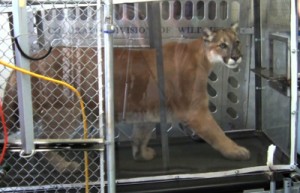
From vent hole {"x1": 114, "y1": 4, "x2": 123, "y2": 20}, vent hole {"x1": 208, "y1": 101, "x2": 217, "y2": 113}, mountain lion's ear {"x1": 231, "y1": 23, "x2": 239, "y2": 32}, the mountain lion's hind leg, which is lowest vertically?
the mountain lion's hind leg

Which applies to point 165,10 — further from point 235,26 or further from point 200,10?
point 235,26

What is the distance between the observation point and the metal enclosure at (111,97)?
51.7 inches

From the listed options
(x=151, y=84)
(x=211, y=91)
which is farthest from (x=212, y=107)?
(x=151, y=84)

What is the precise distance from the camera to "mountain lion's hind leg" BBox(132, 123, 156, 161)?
5.21 ft

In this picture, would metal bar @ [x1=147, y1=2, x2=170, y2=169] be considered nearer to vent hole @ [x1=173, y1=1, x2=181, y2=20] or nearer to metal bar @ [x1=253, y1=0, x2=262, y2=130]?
vent hole @ [x1=173, y1=1, x2=181, y2=20]

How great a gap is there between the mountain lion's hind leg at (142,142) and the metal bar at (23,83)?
50 cm

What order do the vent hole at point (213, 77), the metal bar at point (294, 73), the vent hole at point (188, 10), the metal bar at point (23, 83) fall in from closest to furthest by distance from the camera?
the metal bar at point (23, 83)
the metal bar at point (294, 73)
the vent hole at point (188, 10)
the vent hole at point (213, 77)

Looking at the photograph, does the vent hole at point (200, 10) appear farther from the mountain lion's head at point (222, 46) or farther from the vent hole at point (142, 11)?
the vent hole at point (142, 11)

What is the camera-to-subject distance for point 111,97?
1.21m

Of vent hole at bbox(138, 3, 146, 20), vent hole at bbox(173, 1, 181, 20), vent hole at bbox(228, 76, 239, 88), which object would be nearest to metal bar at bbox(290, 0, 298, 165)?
vent hole at bbox(228, 76, 239, 88)

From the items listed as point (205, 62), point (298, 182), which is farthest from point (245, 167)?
point (205, 62)

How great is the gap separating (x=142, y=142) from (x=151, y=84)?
0.84ft

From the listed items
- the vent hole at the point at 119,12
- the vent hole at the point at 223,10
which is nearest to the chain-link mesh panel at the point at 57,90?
the vent hole at the point at 119,12

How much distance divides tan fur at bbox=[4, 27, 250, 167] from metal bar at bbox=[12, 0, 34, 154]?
0.21 m
